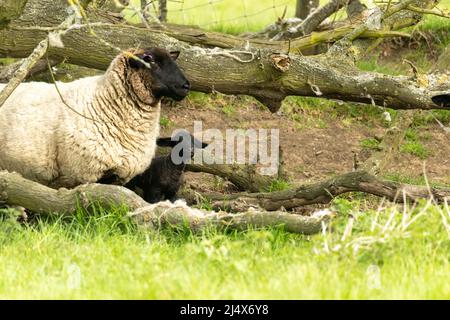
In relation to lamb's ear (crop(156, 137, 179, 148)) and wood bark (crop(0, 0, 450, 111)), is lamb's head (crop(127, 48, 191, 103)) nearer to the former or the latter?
wood bark (crop(0, 0, 450, 111))

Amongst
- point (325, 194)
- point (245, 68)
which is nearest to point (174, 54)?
point (245, 68)

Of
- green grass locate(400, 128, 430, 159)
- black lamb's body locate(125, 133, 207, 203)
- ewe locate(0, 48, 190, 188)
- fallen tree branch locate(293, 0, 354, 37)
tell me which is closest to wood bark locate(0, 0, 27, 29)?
ewe locate(0, 48, 190, 188)

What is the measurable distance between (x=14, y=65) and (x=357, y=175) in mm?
3642

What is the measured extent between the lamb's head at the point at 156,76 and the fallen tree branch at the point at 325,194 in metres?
1.02

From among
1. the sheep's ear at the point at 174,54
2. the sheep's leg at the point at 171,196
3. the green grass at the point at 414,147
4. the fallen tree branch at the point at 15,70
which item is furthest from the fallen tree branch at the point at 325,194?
the green grass at the point at 414,147

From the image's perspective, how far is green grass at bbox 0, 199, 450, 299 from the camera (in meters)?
4.75

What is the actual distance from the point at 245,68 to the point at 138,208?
6.05 ft

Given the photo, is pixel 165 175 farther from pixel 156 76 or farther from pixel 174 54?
pixel 174 54

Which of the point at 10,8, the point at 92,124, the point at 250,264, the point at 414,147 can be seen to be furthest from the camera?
the point at 414,147

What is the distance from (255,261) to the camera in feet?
17.5

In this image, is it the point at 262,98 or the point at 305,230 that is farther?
the point at 262,98

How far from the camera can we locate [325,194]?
298 inches
